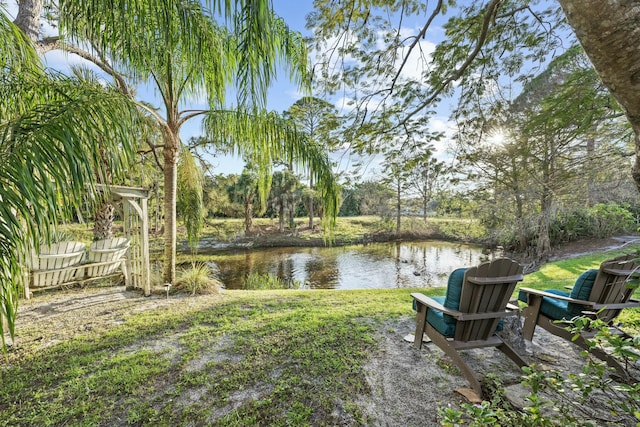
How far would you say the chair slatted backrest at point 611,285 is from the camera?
90.6 inches

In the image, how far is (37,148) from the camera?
1.46 metres

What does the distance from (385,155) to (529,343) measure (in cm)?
305

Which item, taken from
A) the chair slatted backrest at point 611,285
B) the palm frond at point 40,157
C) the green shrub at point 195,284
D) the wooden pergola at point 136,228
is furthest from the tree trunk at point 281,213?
the chair slatted backrest at point 611,285

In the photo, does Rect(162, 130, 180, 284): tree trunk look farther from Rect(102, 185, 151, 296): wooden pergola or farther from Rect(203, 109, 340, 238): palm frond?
Rect(203, 109, 340, 238): palm frond

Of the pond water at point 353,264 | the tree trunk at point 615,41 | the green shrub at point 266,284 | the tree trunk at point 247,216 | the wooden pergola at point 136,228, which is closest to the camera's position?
the tree trunk at point 615,41

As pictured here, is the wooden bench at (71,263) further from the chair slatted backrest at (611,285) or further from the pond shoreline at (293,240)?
the pond shoreline at (293,240)

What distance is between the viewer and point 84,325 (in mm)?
3359

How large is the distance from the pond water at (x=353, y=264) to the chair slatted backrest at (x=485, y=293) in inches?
252

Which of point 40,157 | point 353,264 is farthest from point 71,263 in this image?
point 353,264

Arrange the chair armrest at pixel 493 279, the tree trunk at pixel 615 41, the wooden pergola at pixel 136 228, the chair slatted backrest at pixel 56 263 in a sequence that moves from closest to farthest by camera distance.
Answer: the tree trunk at pixel 615 41
the chair armrest at pixel 493 279
the chair slatted backrest at pixel 56 263
the wooden pergola at pixel 136 228

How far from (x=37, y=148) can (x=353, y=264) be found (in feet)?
37.0

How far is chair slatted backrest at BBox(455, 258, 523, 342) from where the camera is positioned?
2.18m

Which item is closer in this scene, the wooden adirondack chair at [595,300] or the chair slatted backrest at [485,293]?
the chair slatted backrest at [485,293]

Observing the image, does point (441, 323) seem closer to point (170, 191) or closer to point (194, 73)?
point (194, 73)
